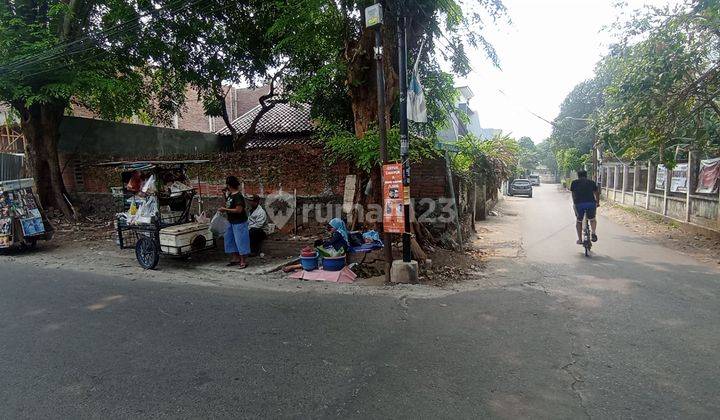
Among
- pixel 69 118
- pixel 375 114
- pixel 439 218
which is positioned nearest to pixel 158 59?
pixel 69 118

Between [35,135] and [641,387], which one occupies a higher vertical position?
[35,135]

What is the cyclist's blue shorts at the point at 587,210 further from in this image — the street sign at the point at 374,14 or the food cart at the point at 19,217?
the food cart at the point at 19,217

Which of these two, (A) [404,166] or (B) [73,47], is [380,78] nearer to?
(A) [404,166]

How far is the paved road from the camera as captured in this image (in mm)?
3119

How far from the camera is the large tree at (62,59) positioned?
35.2 feet

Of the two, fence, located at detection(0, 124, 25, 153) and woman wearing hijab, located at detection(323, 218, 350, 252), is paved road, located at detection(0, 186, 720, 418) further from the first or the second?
fence, located at detection(0, 124, 25, 153)

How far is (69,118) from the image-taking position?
15.2 m

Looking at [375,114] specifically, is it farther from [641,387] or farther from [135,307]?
[641,387]

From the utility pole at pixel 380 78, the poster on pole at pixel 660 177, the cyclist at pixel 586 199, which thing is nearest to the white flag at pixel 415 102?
the utility pole at pixel 380 78

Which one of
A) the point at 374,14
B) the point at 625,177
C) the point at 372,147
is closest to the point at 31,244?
the point at 372,147

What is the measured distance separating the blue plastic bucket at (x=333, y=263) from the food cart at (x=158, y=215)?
2510 millimetres

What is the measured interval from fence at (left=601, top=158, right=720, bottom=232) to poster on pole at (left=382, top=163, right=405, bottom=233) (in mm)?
8676

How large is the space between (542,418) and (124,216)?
831 cm

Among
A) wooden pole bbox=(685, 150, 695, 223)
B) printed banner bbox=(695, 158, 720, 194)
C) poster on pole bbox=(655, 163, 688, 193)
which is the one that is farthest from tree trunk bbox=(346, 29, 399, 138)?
poster on pole bbox=(655, 163, 688, 193)
